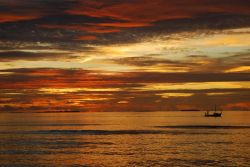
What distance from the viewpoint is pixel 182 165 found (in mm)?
54094

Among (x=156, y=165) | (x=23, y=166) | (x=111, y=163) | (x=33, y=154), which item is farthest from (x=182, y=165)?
(x=33, y=154)

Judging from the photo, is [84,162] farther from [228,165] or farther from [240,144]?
[240,144]

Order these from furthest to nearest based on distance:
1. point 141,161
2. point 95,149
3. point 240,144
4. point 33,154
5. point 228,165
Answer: point 240,144
point 95,149
point 33,154
point 141,161
point 228,165

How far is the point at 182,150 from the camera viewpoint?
232ft

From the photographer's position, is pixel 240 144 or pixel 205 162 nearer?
pixel 205 162

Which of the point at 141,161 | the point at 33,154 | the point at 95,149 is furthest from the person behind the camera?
the point at 95,149

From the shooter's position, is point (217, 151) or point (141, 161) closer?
point (141, 161)

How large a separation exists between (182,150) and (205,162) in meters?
13.9

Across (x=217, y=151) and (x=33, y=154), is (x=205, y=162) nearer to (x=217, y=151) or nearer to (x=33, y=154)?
(x=217, y=151)

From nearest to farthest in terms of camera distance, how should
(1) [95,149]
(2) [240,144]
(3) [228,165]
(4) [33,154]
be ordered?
1. (3) [228,165]
2. (4) [33,154]
3. (1) [95,149]
4. (2) [240,144]

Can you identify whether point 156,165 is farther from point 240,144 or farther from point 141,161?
point 240,144

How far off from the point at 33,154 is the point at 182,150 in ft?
76.6

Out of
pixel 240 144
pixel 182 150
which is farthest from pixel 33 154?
pixel 240 144

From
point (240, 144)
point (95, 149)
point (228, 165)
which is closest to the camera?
point (228, 165)
